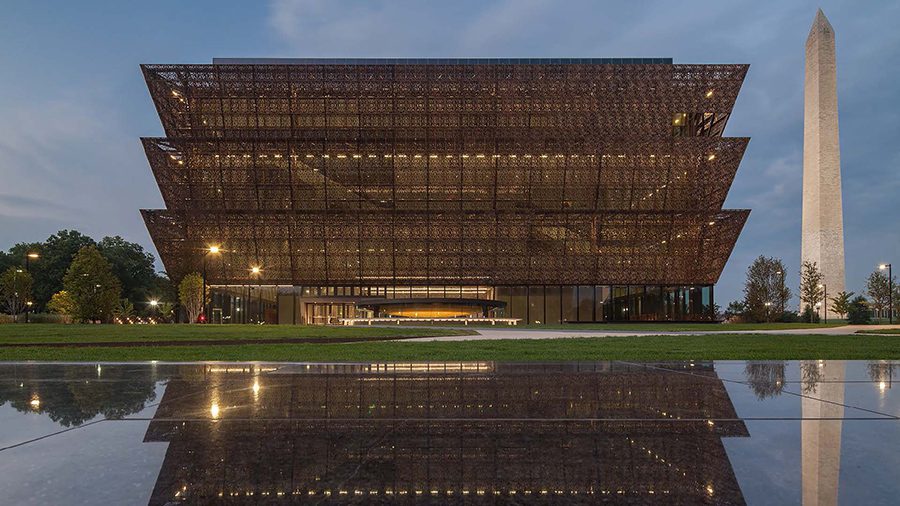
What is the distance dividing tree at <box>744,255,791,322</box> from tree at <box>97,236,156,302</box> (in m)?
88.6

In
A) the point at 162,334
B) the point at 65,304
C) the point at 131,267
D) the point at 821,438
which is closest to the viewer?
the point at 821,438

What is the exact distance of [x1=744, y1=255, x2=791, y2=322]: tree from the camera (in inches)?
2419

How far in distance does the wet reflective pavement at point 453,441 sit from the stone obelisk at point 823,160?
68.8m

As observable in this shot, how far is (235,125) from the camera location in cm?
6838

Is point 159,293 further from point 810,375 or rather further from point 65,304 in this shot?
point 810,375

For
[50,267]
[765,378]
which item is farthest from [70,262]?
[765,378]

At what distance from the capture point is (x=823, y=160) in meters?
64.4

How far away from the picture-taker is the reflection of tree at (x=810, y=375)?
7.17 m

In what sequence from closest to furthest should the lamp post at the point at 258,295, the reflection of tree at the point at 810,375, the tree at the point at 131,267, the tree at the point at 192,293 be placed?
the reflection of tree at the point at 810,375, the tree at the point at 192,293, the lamp post at the point at 258,295, the tree at the point at 131,267

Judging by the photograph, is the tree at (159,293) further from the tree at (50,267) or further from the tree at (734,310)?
the tree at (734,310)

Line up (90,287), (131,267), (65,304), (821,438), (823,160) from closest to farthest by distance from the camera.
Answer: (821,438), (90,287), (65,304), (823,160), (131,267)

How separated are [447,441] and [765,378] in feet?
20.3

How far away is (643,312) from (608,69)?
96.4 feet

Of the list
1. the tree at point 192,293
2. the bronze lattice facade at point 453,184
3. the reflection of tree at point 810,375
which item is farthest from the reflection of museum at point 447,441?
the bronze lattice facade at point 453,184
